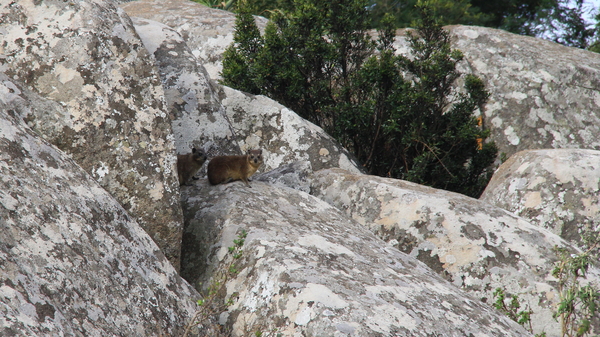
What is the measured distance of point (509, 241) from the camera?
5.80 metres

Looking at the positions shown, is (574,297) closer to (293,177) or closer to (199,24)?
(293,177)

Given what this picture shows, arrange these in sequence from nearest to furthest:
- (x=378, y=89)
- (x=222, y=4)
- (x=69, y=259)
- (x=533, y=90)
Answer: (x=69, y=259) → (x=378, y=89) → (x=533, y=90) → (x=222, y=4)

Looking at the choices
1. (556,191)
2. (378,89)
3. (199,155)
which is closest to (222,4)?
(378,89)

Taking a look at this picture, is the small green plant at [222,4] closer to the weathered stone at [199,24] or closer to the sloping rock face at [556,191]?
the weathered stone at [199,24]

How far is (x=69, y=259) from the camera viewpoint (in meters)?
3.34

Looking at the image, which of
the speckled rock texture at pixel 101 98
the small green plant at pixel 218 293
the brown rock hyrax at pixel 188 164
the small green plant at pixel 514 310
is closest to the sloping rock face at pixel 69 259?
the small green plant at pixel 218 293

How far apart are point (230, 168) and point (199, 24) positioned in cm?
660

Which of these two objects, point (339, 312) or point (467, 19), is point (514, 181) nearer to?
point (339, 312)

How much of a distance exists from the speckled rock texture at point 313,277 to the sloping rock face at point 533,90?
5858mm

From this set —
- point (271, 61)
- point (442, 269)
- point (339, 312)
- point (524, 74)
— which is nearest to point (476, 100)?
point (524, 74)

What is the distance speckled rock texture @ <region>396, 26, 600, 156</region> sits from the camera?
10086mm

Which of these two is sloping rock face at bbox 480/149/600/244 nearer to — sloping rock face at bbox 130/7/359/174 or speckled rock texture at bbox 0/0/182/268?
sloping rock face at bbox 130/7/359/174

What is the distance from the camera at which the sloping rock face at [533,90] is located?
33.1 ft

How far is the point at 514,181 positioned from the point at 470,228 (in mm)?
1837
